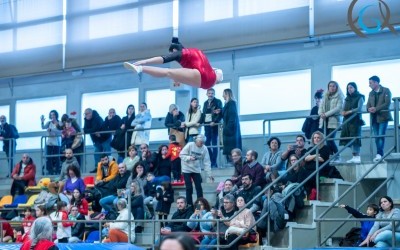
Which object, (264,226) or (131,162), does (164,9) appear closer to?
(131,162)

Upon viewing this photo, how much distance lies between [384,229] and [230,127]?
449cm

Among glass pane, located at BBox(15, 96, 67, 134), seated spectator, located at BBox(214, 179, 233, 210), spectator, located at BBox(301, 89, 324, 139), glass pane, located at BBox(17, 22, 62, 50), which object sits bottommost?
seated spectator, located at BBox(214, 179, 233, 210)

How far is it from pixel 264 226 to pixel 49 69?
10149 millimetres

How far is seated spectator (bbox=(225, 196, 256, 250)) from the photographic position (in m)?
11.6

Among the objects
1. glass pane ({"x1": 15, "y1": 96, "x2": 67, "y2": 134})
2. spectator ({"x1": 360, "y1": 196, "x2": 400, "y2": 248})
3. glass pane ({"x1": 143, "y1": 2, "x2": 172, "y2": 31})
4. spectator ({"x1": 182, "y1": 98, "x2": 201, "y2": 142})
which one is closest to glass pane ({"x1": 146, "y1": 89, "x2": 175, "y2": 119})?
A: glass pane ({"x1": 143, "y1": 2, "x2": 172, "y2": 31})

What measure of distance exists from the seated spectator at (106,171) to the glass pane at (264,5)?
4.38 metres

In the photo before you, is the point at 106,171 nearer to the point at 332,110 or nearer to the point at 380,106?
the point at 332,110

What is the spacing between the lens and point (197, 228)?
12.6 metres

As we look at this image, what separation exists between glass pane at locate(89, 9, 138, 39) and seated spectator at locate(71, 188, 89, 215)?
5.51m

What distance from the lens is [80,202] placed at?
14.5 metres

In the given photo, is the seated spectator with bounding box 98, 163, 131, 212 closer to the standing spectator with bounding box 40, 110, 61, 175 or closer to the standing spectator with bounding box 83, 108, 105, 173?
the standing spectator with bounding box 83, 108, 105, 173

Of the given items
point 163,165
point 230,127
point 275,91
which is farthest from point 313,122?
point 163,165

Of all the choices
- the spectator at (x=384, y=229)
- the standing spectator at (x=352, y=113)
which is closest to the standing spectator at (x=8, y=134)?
the standing spectator at (x=352, y=113)

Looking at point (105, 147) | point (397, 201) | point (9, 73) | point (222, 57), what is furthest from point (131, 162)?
point (9, 73)
